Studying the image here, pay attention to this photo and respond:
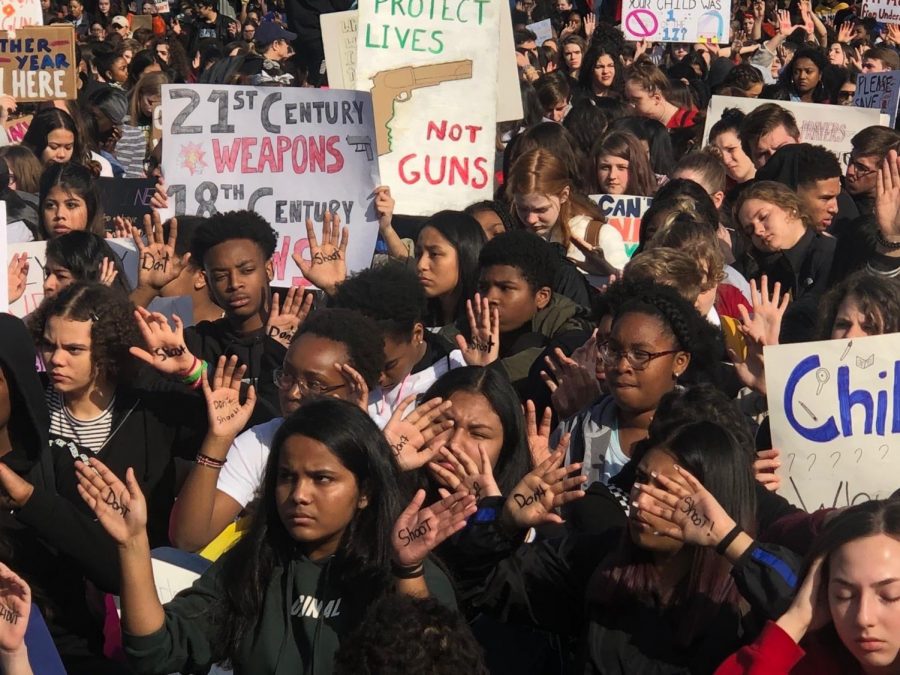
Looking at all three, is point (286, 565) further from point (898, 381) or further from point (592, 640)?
point (898, 381)

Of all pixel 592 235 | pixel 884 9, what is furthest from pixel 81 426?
pixel 884 9

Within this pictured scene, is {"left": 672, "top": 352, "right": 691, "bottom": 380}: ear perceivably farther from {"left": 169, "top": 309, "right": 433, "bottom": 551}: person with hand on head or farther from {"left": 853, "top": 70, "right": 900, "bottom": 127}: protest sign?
{"left": 853, "top": 70, "right": 900, "bottom": 127}: protest sign

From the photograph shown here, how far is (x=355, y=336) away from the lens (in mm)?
5180

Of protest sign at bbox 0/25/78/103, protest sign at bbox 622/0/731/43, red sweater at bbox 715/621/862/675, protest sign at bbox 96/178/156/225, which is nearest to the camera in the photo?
red sweater at bbox 715/621/862/675

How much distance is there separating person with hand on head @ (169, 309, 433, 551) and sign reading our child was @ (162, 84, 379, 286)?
242 cm

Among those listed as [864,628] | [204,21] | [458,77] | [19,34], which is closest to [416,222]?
[458,77]

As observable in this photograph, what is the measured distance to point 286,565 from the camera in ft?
12.5

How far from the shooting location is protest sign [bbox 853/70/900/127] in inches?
445

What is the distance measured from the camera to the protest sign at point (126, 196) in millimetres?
9266

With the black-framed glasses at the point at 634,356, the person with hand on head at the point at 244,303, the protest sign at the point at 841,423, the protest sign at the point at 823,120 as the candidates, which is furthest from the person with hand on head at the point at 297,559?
the protest sign at the point at 823,120

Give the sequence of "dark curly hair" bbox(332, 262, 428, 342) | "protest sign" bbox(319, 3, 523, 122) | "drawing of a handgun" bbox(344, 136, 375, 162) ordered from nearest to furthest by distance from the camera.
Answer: "dark curly hair" bbox(332, 262, 428, 342), "drawing of a handgun" bbox(344, 136, 375, 162), "protest sign" bbox(319, 3, 523, 122)

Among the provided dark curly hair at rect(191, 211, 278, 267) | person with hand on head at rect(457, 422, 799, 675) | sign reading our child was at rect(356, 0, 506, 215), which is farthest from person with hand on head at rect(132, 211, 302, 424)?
person with hand on head at rect(457, 422, 799, 675)

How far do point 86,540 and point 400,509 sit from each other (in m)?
0.96

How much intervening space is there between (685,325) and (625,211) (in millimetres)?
Result: 3481
